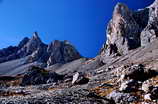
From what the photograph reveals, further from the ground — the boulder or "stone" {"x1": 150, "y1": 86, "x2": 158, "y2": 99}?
the boulder

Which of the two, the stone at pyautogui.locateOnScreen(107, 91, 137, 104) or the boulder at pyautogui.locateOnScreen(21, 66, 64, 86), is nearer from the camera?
the stone at pyautogui.locateOnScreen(107, 91, 137, 104)

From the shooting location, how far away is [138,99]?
39062 millimetres

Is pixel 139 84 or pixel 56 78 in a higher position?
pixel 56 78

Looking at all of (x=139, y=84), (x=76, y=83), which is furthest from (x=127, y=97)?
(x=76, y=83)

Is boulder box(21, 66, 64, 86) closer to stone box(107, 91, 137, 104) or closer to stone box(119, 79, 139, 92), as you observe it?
stone box(119, 79, 139, 92)

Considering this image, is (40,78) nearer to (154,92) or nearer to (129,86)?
(129,86)

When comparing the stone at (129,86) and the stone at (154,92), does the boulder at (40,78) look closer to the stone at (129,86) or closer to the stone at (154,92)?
the stone at (129,86)

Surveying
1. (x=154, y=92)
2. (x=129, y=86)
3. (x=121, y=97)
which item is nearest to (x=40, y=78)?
(x=129, y=86)

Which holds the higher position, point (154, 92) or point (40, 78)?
point (40, 78)

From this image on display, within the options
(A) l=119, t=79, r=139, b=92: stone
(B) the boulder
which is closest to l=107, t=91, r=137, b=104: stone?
(A) l=119, t=79, r=139, b=92: stone

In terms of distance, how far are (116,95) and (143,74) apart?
20499mm

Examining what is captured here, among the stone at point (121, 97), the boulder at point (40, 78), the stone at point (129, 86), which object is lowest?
the stone at point (121, 97)

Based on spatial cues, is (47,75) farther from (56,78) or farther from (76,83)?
(76,83)

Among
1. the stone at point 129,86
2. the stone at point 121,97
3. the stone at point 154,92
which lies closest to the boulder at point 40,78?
the stone at point 129,86
